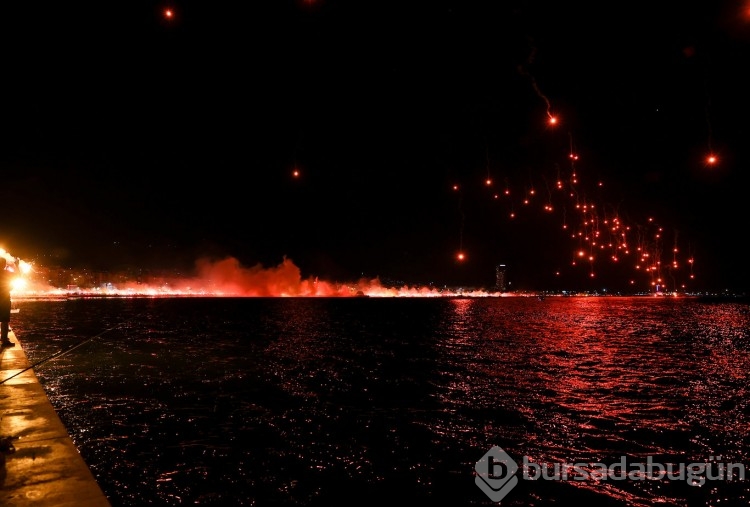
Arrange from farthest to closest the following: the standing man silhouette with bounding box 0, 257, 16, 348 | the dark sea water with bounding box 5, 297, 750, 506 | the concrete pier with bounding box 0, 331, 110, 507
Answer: the standing man silhouette with bounding box 0, 257, 16, 348 → the dark sea water with bounding box 5, 297, 750, 506 → the concrete pier with bounding box 0, 331, 110, 507

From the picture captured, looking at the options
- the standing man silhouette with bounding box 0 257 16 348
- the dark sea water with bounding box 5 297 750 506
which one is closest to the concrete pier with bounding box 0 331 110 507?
the dark sea water with bounding box 5 297 750 506

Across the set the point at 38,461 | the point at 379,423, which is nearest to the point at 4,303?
the point at 38,461

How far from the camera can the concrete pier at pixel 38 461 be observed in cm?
474

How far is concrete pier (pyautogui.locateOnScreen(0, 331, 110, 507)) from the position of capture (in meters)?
4.74

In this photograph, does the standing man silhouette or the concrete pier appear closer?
the concrete pier

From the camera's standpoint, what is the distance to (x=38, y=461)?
5.61m

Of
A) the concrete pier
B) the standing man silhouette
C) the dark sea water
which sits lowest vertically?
the dark sea water

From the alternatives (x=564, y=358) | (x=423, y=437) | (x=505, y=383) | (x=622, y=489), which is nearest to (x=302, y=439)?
(x=423, y=437)

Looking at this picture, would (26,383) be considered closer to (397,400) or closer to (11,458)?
(11,458)

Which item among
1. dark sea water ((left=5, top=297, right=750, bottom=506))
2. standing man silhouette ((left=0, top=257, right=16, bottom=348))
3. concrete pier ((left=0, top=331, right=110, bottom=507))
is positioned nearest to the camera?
concrete pier ((left=0, top=331, right=110, bottom=507))

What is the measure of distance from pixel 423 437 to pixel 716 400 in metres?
9.29

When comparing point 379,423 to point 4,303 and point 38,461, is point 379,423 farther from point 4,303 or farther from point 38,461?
point 4,303

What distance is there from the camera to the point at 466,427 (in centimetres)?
1062

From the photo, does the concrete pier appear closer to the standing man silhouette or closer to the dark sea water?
the dark sea water
